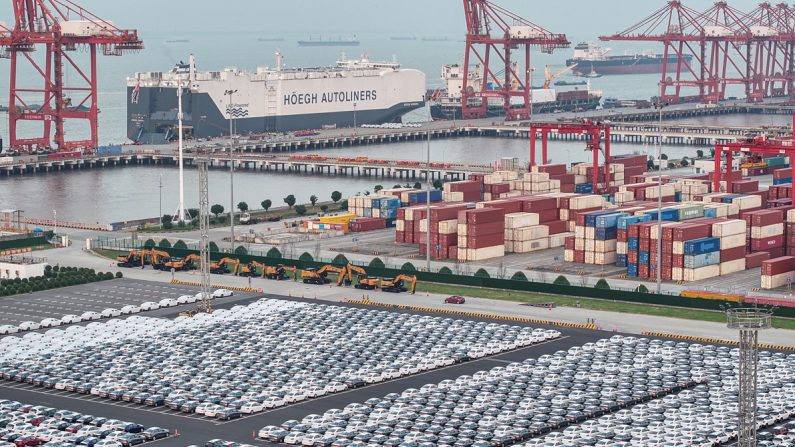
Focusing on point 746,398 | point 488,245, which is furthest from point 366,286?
point 746,398

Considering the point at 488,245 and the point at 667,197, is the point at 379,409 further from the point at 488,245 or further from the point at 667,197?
the point at 667,197

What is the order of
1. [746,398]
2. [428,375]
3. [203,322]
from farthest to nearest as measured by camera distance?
[203,322] → [428,375] → [746,398]

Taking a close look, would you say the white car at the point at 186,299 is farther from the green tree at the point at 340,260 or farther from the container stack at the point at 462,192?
the container stack at the point at 462,192

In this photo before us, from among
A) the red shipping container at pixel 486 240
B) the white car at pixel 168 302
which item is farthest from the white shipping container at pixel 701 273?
the white car at pixel 168 302

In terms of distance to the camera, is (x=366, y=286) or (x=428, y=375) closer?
(x=428, y=375)

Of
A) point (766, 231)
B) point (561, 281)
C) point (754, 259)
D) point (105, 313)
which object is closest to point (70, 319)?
point (105, 313)

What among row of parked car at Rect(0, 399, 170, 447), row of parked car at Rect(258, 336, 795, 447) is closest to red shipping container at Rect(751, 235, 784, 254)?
row of parked car at Rect(258, 336, 795, 447)

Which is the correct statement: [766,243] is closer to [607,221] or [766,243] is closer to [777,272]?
[777,272]
